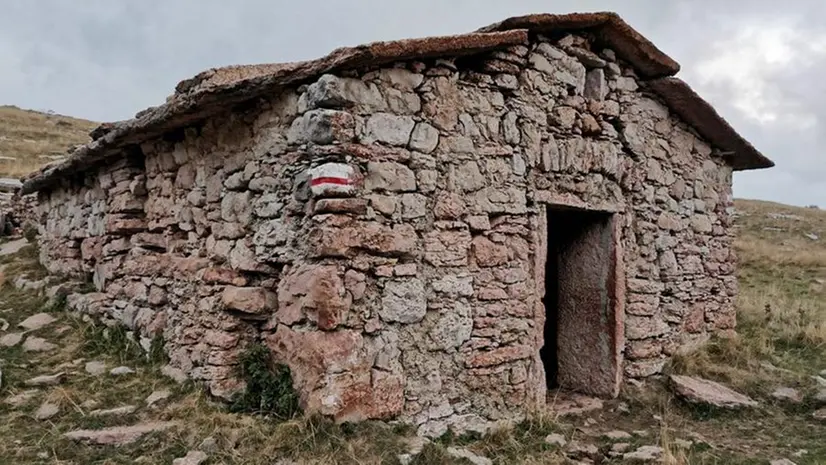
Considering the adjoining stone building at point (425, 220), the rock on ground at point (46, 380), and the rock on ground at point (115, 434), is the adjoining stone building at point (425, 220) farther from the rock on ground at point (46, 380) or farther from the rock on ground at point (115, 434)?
the rock on ground at point (46, 380)

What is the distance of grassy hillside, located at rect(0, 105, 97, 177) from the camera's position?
1753 centimetres

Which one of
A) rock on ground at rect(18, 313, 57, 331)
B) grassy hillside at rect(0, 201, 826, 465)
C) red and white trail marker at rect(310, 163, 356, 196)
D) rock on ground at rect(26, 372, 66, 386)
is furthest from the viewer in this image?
rock on ground at rect(18, 313, 57, 331)

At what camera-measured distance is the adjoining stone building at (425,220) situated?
4078 mm

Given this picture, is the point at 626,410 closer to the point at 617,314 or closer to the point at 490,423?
the point at 617,314

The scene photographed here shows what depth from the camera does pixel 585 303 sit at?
591 centimetres

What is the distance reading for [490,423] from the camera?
4648mm

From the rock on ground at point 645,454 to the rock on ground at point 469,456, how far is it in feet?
3.61

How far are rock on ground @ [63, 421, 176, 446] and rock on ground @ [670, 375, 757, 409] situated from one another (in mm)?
4343

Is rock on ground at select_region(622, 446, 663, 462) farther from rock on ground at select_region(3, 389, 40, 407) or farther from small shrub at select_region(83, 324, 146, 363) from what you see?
rock on ground at select_region(3, 389, 40, 407)

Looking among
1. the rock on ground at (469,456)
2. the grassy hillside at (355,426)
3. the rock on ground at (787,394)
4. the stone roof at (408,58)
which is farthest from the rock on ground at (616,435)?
the stone roof at (408,58)

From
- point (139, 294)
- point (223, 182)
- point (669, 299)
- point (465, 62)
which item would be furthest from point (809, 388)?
point (139, 294)

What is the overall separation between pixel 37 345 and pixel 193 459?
121 inches

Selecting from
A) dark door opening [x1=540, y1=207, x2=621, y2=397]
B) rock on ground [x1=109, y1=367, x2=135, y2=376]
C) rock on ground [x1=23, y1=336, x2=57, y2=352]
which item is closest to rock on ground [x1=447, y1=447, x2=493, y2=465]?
dark door opening [x1=540, y1=207, x2=621, y2=397]

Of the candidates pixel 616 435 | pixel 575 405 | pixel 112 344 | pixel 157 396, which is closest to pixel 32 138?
pixel 112 344
